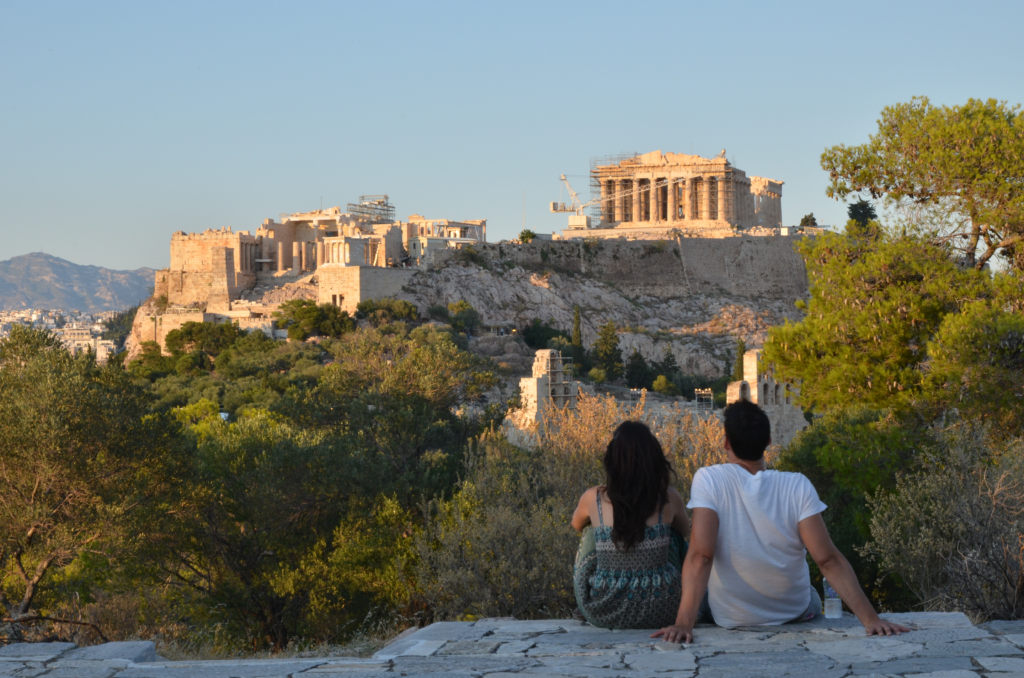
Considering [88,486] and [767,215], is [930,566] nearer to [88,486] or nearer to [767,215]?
[88,486]

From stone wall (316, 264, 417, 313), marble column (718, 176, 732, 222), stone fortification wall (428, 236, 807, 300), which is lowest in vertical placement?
stone wall (316, 264, 417, 313)

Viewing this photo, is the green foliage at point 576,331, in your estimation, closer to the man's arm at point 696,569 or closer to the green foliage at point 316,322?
the green foliage at point 316,322

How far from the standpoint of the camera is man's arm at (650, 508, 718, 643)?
12.6ft

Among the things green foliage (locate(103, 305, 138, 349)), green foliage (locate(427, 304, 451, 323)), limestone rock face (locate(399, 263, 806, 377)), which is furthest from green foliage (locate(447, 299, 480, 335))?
green foliage (locate(103, 305, 138, 349))

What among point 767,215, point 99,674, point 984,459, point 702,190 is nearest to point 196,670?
point 99,674

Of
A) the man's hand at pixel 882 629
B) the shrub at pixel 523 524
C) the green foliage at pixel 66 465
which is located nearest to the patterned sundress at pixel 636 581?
the man's hand at pixel 882 629

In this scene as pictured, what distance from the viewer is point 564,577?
25.7ft

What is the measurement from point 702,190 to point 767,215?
8.33 m

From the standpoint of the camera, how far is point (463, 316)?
43.1 meters

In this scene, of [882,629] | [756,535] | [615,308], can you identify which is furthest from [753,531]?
[615,308]

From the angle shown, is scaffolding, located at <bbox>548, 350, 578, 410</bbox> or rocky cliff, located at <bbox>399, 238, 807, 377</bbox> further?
rocky cliff, located at <bbox>399, 238, 807, 377</bbox>

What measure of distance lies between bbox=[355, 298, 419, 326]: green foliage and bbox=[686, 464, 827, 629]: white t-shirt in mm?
35826

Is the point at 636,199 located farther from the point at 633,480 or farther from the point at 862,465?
the point at 633,480

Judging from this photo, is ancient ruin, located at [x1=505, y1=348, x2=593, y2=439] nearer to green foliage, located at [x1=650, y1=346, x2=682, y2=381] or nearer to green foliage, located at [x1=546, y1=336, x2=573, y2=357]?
green foliage, located at [x1=546, y1=336, x2=573, y2=357]
